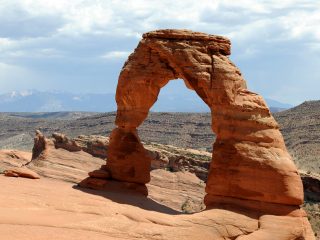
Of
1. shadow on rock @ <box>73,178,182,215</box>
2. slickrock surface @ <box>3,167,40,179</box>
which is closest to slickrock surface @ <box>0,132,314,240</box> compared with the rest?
shadow on rock @ <box>73,178,182,215</box>

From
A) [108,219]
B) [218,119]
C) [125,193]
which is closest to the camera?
[108,219]

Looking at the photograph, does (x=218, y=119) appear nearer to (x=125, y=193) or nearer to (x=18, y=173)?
(x=125, y=193)

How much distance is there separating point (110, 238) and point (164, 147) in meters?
39.9

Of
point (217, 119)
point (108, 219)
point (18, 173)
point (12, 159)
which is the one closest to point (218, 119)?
point (217, 119)

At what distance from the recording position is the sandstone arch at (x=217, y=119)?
18438 millimetres

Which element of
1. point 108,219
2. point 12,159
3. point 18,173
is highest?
point 18,173

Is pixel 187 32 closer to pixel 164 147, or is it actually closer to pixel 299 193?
pixel 299 193

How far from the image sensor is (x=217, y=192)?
19.0 metres

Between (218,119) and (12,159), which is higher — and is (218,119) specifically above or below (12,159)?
above

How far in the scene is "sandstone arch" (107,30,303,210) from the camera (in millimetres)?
18438

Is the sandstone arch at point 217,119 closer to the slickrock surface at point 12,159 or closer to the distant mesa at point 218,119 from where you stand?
the distant mesa at point 218,119

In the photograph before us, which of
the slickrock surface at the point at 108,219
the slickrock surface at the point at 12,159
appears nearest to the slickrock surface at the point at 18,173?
the slickrock surface at the point at 108,219

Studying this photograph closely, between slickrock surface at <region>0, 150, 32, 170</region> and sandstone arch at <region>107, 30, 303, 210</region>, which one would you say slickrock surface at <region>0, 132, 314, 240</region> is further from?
slickrock surface at <region>0, 150, 32, 170</region>

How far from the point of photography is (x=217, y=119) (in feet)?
64.0
